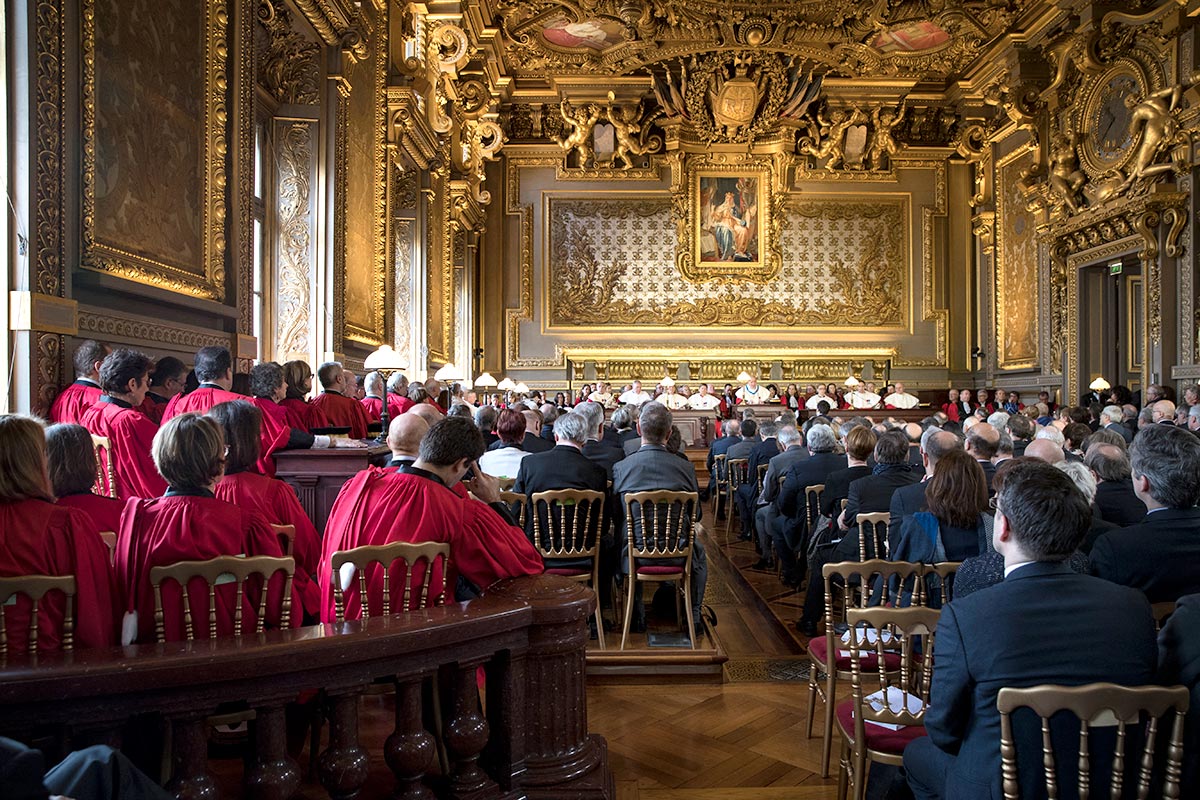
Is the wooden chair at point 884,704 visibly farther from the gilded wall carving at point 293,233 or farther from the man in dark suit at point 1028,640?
the gilded wall carving at point 293,233

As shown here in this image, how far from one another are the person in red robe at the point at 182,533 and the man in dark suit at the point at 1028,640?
6.00ft

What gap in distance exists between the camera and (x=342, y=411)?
20.8ft

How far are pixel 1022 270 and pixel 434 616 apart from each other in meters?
18.0

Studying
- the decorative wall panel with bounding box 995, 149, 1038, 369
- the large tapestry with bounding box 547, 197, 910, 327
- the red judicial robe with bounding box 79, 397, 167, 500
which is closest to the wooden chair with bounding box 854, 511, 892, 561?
the red judicial robe with bounding box 79, 397, 167, 500

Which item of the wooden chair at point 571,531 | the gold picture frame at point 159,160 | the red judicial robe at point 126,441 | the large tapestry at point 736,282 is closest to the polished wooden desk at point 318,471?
the red judicial robe at point 126,441

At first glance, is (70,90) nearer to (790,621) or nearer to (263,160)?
(263,160)

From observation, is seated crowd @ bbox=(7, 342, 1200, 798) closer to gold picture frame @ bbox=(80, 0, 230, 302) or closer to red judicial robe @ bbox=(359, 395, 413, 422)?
gold picture frame @ bbox=(80, 0, 230, 302)

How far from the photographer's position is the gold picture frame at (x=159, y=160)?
4.38 m

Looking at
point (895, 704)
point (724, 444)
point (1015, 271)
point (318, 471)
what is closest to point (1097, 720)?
point (895, 704)

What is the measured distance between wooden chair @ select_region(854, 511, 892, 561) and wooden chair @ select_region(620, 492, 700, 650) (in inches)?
36.6

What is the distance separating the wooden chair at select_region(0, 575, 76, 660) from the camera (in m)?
1.95

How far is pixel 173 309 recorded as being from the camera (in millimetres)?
5227

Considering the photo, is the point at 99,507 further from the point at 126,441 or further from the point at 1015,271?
the point at 1015,271

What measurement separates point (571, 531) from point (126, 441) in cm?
231
